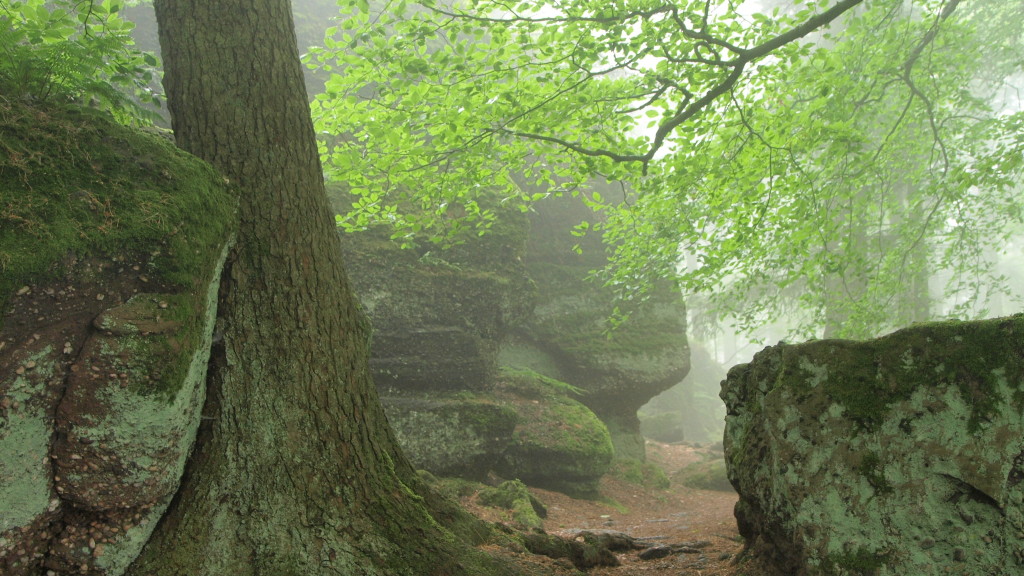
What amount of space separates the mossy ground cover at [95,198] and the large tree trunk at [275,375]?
1.15 feet

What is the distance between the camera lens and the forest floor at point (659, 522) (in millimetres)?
4621

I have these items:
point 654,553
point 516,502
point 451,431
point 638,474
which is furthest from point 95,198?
point 638,474

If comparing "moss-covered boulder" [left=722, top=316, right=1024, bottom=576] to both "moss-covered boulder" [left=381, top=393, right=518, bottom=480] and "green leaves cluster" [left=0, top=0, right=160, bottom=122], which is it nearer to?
"green leaves cluster" [left=0, top=0, right=160, bottom=122]

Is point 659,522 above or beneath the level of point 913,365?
beneath

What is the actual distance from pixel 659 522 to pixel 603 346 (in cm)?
564

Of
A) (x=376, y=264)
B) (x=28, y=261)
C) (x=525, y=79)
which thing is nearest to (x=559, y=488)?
(x=376, y=264)

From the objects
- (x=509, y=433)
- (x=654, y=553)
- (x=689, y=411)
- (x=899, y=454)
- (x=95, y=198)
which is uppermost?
(x=95, y=198)

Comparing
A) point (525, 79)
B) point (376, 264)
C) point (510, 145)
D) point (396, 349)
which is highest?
point (525, 79)

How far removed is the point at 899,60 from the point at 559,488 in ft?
29.4

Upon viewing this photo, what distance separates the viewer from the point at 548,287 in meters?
15.4

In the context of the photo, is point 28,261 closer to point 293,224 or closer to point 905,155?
point 293,224

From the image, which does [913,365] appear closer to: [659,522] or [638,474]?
[659,522]

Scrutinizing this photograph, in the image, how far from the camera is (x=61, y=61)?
314cm

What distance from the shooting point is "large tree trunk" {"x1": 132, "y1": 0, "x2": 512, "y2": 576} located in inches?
122
